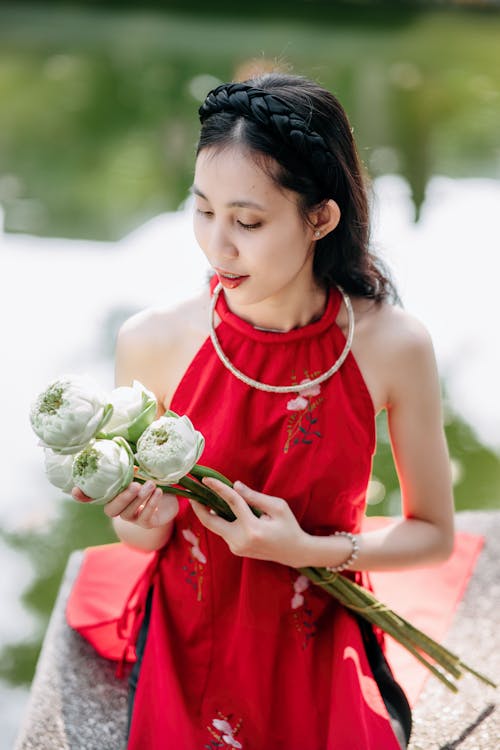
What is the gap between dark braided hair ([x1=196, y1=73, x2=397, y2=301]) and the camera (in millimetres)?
1302

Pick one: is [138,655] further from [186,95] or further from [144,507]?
[186,95]

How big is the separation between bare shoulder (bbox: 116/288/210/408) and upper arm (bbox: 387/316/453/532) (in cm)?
35

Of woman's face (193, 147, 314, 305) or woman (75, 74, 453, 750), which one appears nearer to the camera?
woman's face (193, 147, 314, 305)

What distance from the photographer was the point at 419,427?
155 cm

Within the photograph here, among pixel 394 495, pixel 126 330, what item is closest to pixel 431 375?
pixel 126 330

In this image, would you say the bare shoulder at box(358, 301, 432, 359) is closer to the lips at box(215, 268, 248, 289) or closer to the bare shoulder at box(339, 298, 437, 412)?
the bare shoulder at box(339, 298, 437, 412)

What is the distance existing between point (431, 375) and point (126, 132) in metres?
3.83

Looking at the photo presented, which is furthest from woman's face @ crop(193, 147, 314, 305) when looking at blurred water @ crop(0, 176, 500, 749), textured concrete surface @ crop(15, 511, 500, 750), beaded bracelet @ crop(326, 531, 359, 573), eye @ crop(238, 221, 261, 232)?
blurred water @ crop(0, 176, 500, 749)

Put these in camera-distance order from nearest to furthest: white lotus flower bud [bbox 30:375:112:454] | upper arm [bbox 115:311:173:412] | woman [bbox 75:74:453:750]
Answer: white lotus flower bud [bbox 30:375:112:454]
woman [bbox 75:74:453:750]
upper arm [bbox 115:311:173:412]

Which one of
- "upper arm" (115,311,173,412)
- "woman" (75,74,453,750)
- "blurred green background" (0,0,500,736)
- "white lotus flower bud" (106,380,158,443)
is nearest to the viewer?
"white lotus flower bud" (106,380,158,443)

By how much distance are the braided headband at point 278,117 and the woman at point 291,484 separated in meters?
0.03

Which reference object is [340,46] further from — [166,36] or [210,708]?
[210,708]

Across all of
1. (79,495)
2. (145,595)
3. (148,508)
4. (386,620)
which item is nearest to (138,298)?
(145,595)

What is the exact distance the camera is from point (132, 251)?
12.8 ft
